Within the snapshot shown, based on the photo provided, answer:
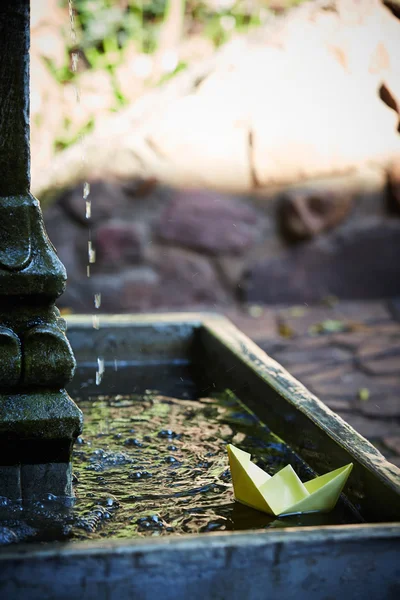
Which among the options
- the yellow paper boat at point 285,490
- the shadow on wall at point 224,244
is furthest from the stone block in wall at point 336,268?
the yellow paper boat at point 285,490

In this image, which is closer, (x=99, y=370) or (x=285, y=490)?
(x=285, y=490)

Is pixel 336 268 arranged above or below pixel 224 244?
below

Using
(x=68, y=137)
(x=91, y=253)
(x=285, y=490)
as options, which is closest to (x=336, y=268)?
(x=91, y=253)

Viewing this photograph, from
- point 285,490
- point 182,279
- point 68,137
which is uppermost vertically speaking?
point 68,137

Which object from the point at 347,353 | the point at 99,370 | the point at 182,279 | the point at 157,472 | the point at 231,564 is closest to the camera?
the point at 231,564

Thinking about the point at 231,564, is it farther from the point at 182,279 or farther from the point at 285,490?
the point at 182,279

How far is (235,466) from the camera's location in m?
1.19

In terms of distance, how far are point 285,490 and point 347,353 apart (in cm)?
208

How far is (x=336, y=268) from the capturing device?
393cm

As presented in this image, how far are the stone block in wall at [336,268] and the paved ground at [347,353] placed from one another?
9 cm

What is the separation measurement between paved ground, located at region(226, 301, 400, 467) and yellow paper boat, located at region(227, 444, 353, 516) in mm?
984

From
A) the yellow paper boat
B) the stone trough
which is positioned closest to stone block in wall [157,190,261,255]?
the yellow paper boat

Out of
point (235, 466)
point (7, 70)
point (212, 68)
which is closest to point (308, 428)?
point (235, 466)

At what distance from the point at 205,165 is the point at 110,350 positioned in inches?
72.9
